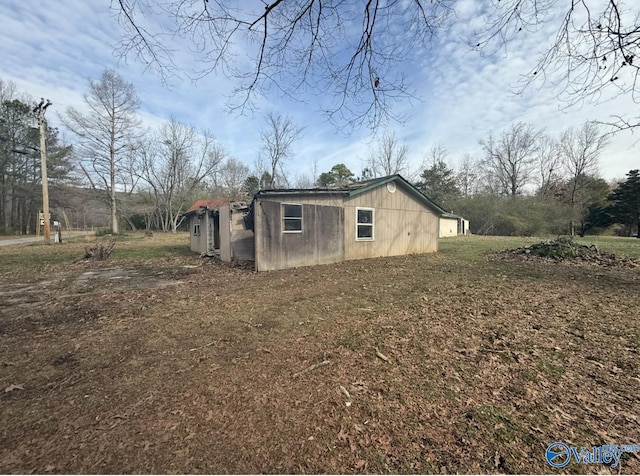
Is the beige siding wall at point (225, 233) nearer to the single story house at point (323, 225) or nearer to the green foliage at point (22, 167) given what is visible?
the single story house at point (323, 225)

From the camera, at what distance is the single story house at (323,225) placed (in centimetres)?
877

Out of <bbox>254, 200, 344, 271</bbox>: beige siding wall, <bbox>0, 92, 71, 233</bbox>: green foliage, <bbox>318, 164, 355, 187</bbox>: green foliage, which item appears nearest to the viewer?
<bbox>254, 200, 344, 271</bbox>: beige siding wall

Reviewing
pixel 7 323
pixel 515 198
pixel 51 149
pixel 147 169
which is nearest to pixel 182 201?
pixel 147 169

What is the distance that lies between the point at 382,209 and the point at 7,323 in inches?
421

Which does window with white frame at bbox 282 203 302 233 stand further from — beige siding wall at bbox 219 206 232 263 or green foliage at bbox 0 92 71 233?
green foliage at bbox 0 92 71 233

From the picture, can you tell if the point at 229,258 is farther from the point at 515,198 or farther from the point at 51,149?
the point at 515,198

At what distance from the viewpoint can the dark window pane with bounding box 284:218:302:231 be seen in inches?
356

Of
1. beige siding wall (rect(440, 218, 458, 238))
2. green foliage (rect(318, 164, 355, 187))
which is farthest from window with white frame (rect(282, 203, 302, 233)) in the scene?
green foliage (rect(318, 164, 355, 187))

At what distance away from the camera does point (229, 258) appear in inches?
413

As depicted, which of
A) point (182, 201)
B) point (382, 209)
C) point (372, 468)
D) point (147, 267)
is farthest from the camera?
point (182, 201)

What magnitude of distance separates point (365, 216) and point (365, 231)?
615 millimetres

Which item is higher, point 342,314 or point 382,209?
point 382,209

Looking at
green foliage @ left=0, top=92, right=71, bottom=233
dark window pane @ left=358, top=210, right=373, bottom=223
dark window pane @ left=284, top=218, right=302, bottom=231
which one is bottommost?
dark window pane @ left=284, top=218, right=302, bottom=231

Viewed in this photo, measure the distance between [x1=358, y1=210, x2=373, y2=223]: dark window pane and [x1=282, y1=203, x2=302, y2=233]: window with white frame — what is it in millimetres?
2769
